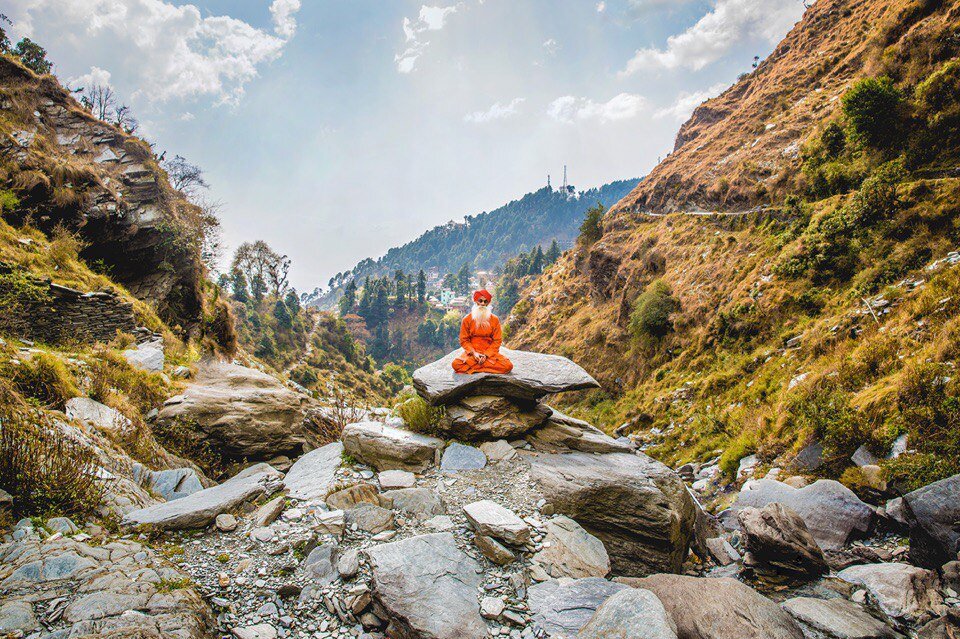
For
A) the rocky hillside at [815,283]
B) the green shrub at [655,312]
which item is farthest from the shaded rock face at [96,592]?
the green shrub at [655,312]

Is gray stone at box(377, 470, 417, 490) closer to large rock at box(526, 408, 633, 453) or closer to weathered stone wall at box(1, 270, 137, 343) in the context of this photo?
→ large rock at box(526, 408, 633, 453)

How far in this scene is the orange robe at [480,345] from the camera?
277 inches

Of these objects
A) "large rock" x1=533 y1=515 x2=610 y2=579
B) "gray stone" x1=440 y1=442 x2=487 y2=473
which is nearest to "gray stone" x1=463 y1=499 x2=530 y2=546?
"large rock" x1=533 y1=515 x2=610 y2=579

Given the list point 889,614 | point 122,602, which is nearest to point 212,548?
point 122,602

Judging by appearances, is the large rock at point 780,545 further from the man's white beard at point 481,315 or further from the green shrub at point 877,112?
the green shrub at point 877,112

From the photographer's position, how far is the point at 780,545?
4.05 m

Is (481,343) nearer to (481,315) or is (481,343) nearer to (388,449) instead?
(481,315)

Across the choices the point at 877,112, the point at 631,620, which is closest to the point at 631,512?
the point at 631,620

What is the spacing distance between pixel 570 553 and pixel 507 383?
314 cm

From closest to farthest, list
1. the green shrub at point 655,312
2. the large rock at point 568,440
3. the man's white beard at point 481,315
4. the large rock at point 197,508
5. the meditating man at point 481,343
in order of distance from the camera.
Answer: the large rock at point 197,508
the large rock at point 568,440
the meditating man at point 481,343
the man's white beard at point 481,315
the green shrub at point 655,312

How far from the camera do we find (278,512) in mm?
4414

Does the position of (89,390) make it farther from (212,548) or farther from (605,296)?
(605,296)

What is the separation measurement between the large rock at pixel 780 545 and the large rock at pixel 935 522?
924mm

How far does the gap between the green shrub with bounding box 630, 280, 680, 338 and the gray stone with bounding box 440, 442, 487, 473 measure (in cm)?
2033
